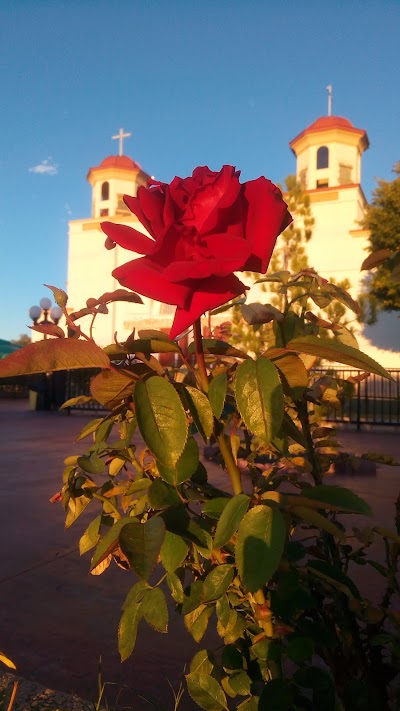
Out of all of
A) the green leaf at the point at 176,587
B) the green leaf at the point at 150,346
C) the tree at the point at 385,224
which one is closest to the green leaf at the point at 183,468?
the green leaf at the point at 150,346

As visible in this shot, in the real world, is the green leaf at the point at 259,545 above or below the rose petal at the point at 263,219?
below

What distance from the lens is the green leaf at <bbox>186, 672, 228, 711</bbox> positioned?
920 millimetres

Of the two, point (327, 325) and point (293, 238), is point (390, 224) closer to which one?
point (293, 238)

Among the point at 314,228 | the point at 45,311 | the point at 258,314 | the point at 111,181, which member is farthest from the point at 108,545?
the point at 111,181

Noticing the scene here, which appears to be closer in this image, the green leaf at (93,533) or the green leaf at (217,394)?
the green leaf at (217,394)

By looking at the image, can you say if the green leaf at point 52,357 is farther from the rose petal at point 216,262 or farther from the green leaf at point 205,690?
the green leaf at point 205,690

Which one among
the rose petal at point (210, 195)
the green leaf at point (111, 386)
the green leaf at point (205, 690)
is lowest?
the green leaf at point (205, 690)

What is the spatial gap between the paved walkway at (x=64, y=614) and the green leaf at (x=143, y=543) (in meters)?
1.21

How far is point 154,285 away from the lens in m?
0.65

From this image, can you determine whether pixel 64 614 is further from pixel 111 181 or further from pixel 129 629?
Answer: pixel 111 181

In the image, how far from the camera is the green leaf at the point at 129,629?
82 centimetres

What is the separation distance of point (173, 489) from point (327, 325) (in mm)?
475

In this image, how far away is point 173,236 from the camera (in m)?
0.66

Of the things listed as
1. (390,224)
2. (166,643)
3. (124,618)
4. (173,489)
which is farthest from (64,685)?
(390,224)
